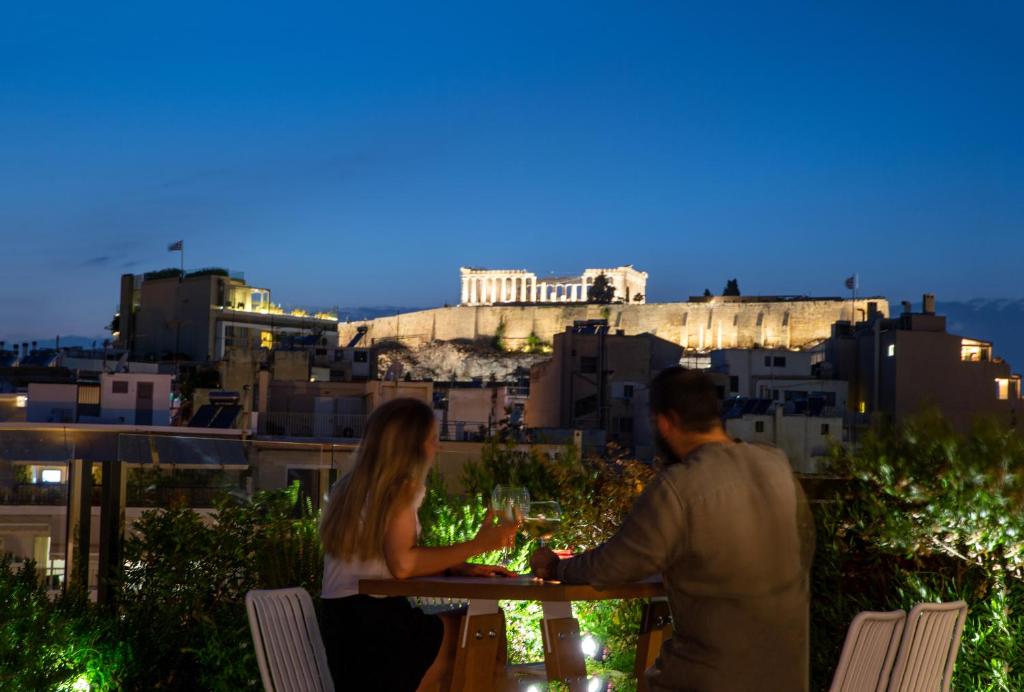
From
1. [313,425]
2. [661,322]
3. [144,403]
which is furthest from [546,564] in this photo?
[661,322]

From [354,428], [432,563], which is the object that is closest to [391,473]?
[432,563]

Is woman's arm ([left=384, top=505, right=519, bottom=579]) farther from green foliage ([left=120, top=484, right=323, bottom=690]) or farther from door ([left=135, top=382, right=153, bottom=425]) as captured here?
door ([left=135, top=382, right=153, bottom=425])

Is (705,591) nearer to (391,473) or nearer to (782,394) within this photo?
(391,473)

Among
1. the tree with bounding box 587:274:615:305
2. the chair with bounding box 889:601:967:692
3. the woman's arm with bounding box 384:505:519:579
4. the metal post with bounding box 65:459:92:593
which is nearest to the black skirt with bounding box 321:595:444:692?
the woman's arm with bounding box 384:505:519:579

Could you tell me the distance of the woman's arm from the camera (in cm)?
345

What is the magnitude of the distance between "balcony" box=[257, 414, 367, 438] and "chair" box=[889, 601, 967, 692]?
27.5m

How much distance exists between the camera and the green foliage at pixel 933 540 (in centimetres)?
425

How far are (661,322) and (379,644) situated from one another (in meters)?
93.0

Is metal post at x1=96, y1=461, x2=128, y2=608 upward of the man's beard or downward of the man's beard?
downward

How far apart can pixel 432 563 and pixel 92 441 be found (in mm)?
2654

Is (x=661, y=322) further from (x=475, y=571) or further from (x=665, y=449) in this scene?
(x=665, y=449)

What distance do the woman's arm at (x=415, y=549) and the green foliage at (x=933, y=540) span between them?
1.67m

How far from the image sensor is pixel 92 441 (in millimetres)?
5613

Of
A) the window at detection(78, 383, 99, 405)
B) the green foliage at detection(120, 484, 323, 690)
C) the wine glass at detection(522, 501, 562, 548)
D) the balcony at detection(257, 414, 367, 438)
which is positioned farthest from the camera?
the window at detection(78, 383, 99, 405)
